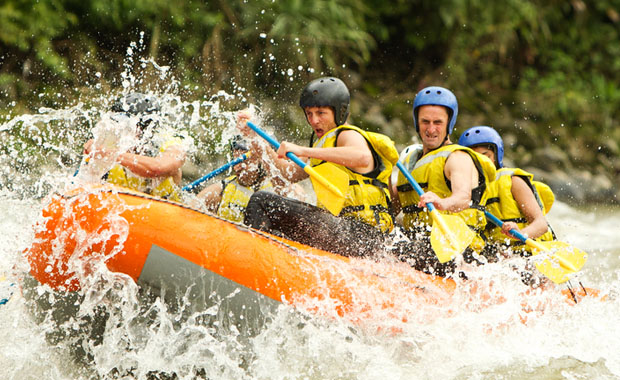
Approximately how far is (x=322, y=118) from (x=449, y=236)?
1108 millimetres

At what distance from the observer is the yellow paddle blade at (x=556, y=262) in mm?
4711

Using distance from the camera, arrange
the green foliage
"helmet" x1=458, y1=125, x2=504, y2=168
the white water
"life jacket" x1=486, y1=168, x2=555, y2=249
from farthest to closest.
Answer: the green foliage, "helmet" x1=458, y1=125, x2=504, y2=168, "life jacket" x1=486, y1=168, x2=555, y2=249, the white water

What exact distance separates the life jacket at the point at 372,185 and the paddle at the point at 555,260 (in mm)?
946

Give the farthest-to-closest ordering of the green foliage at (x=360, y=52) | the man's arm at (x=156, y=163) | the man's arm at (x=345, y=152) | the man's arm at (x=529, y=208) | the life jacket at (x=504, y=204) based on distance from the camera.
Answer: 1. the green foliage at (x=360, y=52)
2. the life jacket at (x=504, y=204)
3. the man's arm at (x=529, y=208)
4. the man's arm at (x=156, y=163)
5. the man's arm at (x=345, y=152)

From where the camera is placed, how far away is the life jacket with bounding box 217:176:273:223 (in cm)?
530

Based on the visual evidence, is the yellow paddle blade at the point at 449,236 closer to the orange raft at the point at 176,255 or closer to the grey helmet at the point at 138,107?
the orange raft at the point at 176,255

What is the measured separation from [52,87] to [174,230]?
259 inches

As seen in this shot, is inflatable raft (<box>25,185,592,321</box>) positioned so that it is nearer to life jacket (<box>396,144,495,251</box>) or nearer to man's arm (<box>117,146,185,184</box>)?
man's arm (<box>117,146,185,184</box>)

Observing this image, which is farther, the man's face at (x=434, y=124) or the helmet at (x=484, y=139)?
the helmet at (x=484, y=139)

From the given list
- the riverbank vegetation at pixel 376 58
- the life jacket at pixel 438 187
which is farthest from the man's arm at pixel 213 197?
the riverbank vegetation at pixel 376 58

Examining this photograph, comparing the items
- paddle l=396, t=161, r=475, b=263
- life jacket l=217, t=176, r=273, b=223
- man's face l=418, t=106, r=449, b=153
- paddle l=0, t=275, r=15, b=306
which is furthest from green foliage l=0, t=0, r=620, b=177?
paddle l=0, t=275, r=15, b=306

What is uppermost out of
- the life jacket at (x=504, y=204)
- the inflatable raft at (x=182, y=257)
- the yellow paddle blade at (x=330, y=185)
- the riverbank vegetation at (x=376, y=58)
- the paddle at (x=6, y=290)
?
the riverbank vegetation at (x=376, y=58)

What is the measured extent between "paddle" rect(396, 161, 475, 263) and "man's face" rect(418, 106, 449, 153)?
0.40 metres

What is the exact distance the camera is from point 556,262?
477cm
